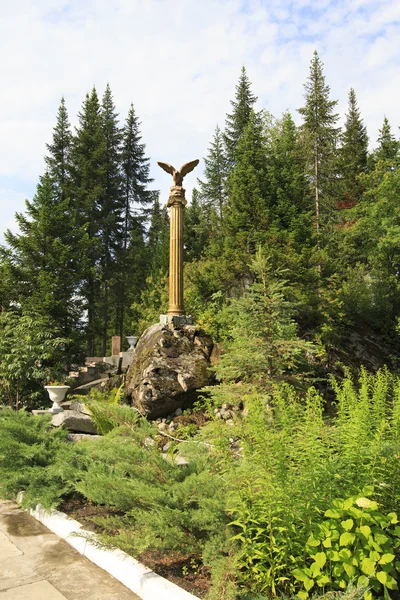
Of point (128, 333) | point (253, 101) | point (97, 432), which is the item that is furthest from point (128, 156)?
point (97, 432)

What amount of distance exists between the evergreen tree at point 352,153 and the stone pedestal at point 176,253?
17.9 meters

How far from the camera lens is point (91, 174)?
82.1ft

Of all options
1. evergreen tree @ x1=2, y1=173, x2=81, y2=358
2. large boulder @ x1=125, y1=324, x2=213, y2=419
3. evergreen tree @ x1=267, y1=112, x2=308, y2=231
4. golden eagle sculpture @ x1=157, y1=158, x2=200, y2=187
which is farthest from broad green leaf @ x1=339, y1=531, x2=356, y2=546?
evergreen tree @ x1=2, y1=173, x2=81, y2=358

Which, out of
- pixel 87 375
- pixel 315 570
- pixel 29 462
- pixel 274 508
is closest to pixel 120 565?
pixel 274 508

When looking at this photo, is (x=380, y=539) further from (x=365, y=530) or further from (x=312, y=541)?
(x=312, y=541)

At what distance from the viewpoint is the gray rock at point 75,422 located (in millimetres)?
7820

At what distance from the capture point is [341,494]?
8.82 feet

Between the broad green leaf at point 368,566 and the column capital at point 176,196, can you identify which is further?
the column capital at point 176,196

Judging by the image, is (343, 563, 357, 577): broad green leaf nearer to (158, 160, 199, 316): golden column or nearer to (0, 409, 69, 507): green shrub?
(0, 409, 69, 507): green shrub

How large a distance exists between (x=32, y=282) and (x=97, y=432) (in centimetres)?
1014

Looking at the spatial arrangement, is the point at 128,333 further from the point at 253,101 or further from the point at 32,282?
the point at 253,101

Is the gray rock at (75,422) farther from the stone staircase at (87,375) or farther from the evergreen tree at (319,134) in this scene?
the evergreen tree at (319,134)

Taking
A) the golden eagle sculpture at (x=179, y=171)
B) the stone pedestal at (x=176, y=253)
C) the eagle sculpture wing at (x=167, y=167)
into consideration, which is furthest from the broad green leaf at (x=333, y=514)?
the eagle sculpture wing at (x=167, y=167)

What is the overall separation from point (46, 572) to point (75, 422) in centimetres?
490
